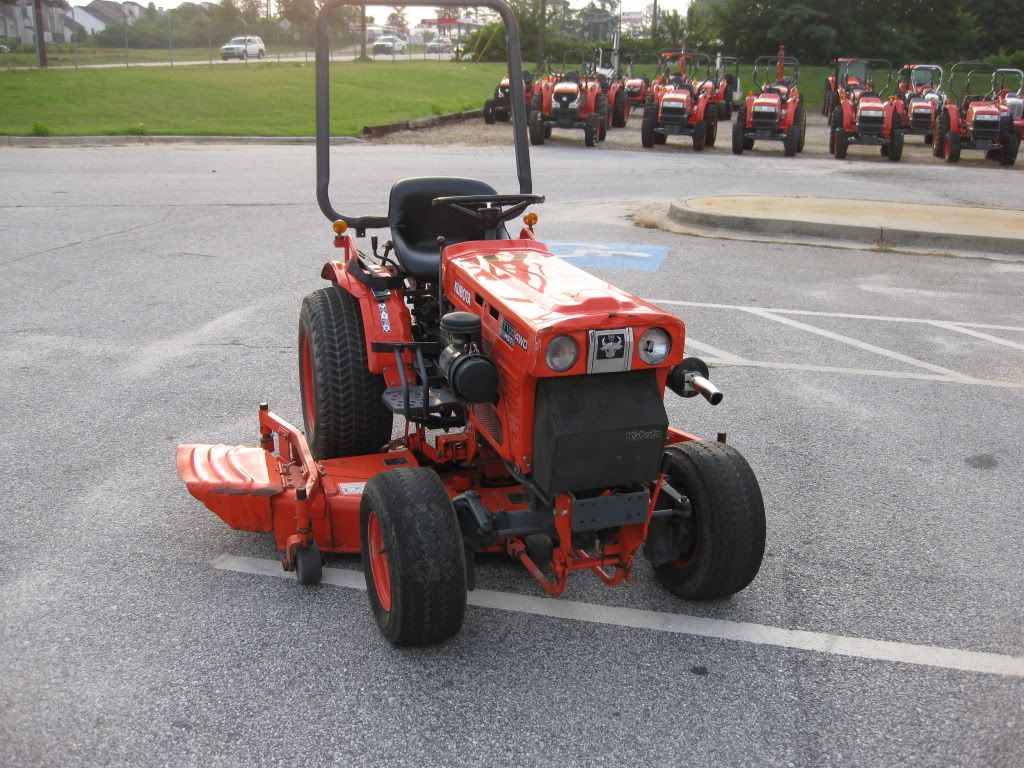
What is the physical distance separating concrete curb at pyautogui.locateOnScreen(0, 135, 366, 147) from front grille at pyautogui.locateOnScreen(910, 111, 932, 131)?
11.3 metres

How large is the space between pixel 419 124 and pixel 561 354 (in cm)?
2117

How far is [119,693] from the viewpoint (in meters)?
3.05

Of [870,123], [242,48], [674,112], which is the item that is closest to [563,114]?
[674,112]

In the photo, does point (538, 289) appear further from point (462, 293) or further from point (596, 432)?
point (596, 432)

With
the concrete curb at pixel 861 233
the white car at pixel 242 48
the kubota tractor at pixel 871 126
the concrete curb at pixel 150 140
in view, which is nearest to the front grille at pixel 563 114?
the concrete curb at pixel 150 140

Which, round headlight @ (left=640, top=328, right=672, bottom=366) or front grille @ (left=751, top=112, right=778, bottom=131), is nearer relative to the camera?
round headlight @ (left=640, top=328, right=672, bottom=366)

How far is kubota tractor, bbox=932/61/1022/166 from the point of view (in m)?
18.7

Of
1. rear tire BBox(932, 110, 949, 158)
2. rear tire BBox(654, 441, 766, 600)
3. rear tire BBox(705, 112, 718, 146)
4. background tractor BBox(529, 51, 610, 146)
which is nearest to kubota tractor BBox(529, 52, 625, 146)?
background tractor BBox(529, 51, 610, 146)

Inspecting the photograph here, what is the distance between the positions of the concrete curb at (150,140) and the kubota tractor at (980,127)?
11.3m

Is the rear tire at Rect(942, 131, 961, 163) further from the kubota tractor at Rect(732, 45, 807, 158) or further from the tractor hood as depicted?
the tractor hood

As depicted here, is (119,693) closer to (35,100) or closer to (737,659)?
(737,659)

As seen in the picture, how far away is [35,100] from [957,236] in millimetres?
20805

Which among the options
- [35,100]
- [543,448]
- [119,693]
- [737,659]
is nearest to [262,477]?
[119,693]

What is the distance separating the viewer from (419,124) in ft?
76.1
